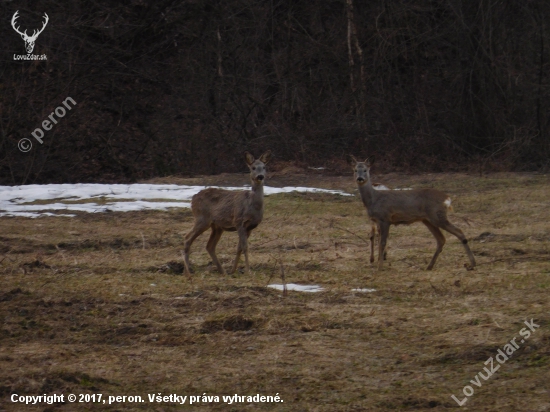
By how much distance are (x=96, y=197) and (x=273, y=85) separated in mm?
9792

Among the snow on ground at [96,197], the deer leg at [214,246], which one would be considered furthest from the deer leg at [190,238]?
the snow on ground at [96,197]

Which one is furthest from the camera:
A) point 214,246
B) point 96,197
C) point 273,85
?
point 273,85

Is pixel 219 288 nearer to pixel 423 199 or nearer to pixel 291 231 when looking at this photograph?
pixel 423 199

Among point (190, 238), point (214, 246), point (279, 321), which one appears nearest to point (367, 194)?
point (214, 246)

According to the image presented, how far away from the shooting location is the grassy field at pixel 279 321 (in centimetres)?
583

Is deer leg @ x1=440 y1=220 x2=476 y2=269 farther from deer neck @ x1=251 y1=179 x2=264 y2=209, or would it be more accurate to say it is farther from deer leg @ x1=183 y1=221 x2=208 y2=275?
deer leg @ x1=183 y1=221 x2=208 y2=275

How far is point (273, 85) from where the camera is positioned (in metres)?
25.8

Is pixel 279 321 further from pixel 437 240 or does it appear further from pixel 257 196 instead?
pixel 437 240

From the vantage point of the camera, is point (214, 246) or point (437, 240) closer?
point (214, 246)

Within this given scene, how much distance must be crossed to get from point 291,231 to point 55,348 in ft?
23.0

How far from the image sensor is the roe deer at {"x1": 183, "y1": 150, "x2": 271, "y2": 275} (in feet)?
34.9

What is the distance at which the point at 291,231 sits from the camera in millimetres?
13531

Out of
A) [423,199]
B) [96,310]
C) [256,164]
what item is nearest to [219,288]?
[96,310]
